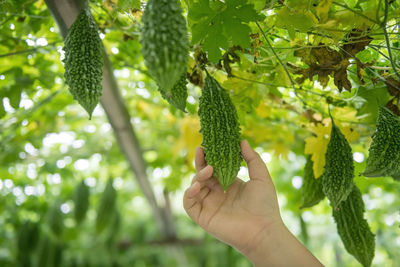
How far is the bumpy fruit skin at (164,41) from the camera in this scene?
3.66ft

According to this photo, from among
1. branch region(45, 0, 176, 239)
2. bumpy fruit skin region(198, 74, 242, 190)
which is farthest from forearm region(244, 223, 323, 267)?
branch region(45, 0, 176, 239)

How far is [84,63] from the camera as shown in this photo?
141 centimetres

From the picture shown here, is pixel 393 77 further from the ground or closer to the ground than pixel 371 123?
further from the ground

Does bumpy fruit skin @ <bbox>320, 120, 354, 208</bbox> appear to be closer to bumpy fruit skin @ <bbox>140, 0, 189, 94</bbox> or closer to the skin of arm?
the skin of arm

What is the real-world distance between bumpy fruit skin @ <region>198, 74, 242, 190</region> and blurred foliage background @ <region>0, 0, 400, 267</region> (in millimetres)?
172

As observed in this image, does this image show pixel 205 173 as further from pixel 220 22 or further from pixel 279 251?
pixel 220 22

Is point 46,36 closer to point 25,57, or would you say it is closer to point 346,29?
point 25,57

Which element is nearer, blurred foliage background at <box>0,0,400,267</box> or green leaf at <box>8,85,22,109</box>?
blurred foliage background at <box>0,0,400,267</box>

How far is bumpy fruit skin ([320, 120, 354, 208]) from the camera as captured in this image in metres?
1.62

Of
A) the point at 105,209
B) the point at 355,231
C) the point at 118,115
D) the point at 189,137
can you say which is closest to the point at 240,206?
the point at 355,231

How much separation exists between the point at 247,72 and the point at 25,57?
1581 millimetres

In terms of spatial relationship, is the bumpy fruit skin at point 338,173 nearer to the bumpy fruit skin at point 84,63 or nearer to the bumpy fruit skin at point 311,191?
the bumpy fruit skin at point 311,191

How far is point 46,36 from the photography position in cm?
244

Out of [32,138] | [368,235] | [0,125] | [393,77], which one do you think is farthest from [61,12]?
[32,138]
